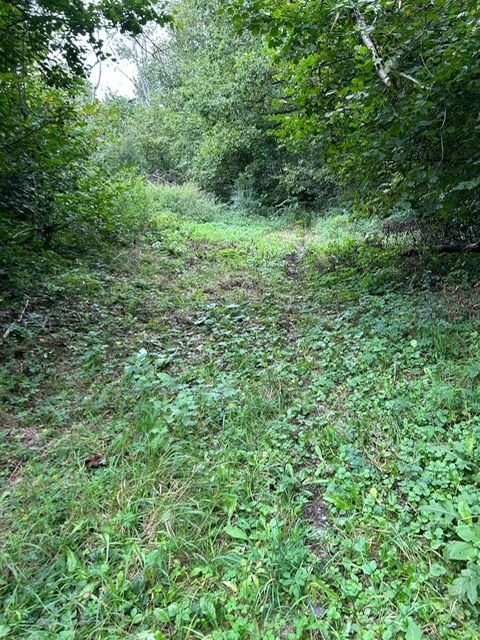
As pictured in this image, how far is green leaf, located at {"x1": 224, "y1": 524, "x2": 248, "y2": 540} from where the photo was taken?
172 centimetres

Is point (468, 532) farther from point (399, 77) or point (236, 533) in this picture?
point (399, 77)

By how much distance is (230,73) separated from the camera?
1165 cm

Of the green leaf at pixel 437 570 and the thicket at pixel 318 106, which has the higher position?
the thicket at pixel 318 106

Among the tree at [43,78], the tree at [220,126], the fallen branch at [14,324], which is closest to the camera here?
the fallen branch at [14,324]

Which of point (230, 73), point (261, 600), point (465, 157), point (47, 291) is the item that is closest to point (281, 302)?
point (465, 157)

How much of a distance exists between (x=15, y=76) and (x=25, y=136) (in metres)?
0.60

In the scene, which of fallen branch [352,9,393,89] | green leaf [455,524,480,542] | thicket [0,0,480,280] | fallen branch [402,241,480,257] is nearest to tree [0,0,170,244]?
thicket [0,0,480,280]

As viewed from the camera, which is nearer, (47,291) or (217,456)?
(217,456)

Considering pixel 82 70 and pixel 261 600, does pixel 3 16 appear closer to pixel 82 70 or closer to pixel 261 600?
pixel 82 70

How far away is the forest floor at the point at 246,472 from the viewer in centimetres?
148

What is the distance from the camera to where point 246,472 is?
2076 millimetres

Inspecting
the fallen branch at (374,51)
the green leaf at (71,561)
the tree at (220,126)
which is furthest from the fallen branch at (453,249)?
the tree at (220,126)

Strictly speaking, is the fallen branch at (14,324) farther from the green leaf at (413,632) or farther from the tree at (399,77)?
the green leaf at (413,632)

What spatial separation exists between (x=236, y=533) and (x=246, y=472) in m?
0.38
